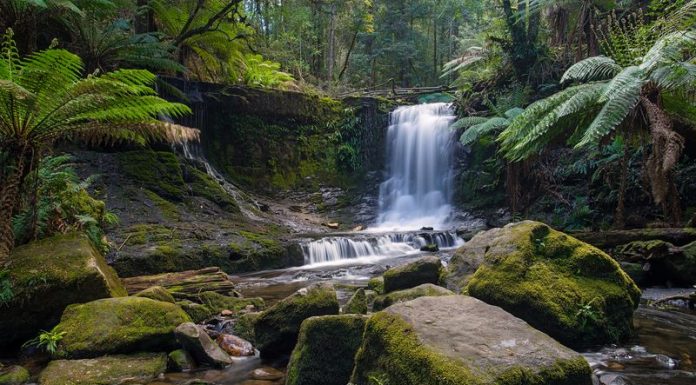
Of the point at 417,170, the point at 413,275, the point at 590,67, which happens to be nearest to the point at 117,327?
the point at 413,275

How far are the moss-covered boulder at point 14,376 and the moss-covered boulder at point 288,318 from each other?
1.62 metres

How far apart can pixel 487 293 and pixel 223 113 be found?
11.8 metres

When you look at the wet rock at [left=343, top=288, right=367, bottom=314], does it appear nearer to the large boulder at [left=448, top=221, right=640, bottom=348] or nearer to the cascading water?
the large boulder at [left=448, top=221, right=640, bottom=348]

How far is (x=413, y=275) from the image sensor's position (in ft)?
16.3

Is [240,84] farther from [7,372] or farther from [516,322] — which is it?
[516,322]

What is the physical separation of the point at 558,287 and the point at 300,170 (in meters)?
12.1

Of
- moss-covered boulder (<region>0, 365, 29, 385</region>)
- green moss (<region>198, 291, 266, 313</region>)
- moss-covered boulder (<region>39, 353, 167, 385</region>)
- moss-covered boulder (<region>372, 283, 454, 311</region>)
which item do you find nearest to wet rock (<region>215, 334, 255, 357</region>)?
moss-covered boulder (<region>39, 353, 167, 385</region>)

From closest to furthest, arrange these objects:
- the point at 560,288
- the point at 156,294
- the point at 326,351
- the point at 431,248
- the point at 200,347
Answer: the point at 326,351 → the point at 200,347 → the point at 560,288 → the point at 156,294 → the point at 431,248

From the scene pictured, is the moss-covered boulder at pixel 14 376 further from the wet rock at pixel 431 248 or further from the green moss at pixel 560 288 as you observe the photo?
the wet rock at pixel 431 248

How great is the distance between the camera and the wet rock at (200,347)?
358 centimetres

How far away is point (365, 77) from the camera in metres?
25.8

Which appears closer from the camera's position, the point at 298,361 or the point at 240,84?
the point at 298,361

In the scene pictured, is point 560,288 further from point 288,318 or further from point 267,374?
point 267,374

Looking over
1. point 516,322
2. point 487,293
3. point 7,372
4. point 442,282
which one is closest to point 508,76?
point 442,282
